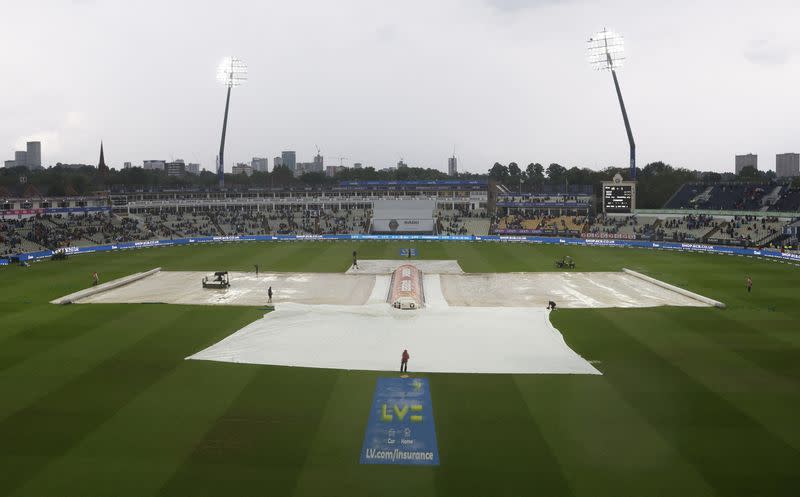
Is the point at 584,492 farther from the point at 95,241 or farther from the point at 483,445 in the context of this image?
the point at 95,241

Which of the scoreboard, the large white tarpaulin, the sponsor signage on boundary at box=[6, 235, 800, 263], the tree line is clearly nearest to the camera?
the sponsor signage on boundary at box=[6, 235, 800, 263]

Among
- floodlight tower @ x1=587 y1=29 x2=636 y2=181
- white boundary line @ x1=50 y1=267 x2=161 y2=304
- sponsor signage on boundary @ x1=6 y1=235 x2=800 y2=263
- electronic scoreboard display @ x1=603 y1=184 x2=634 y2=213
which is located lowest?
white boundary line @ x1=50 y1=267 x2=161 y2=304

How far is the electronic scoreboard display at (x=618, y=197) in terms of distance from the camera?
83.5 meters

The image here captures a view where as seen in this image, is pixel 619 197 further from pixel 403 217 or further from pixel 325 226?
pixel 325 226

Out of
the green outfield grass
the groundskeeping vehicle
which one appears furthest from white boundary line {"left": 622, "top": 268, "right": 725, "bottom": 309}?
the groundskeeping vehicle

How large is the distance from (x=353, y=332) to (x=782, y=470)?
18.3 metres

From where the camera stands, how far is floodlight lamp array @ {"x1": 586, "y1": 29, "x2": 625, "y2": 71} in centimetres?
8519

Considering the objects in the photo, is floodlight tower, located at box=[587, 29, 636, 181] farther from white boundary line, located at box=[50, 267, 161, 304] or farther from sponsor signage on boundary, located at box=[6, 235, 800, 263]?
white boundary line, located at box=[50, 267, 161, 304]

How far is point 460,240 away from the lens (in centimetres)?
8288

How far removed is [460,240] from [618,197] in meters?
22.9

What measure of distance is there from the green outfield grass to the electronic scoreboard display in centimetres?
5285

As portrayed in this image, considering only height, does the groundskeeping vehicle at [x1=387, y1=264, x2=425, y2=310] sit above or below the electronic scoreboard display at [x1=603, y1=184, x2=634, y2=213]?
below

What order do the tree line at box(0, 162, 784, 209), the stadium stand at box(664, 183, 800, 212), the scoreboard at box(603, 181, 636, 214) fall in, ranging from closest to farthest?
the stadium stand at box(664, 183, 800, 212) → the scoreboard at box(603, 181, 636, 214) → the tree line at box(0, 162, 784, 209)

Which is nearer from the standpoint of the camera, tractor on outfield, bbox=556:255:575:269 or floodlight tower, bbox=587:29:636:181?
tractor on outfield, bbox=556:255:575:269
